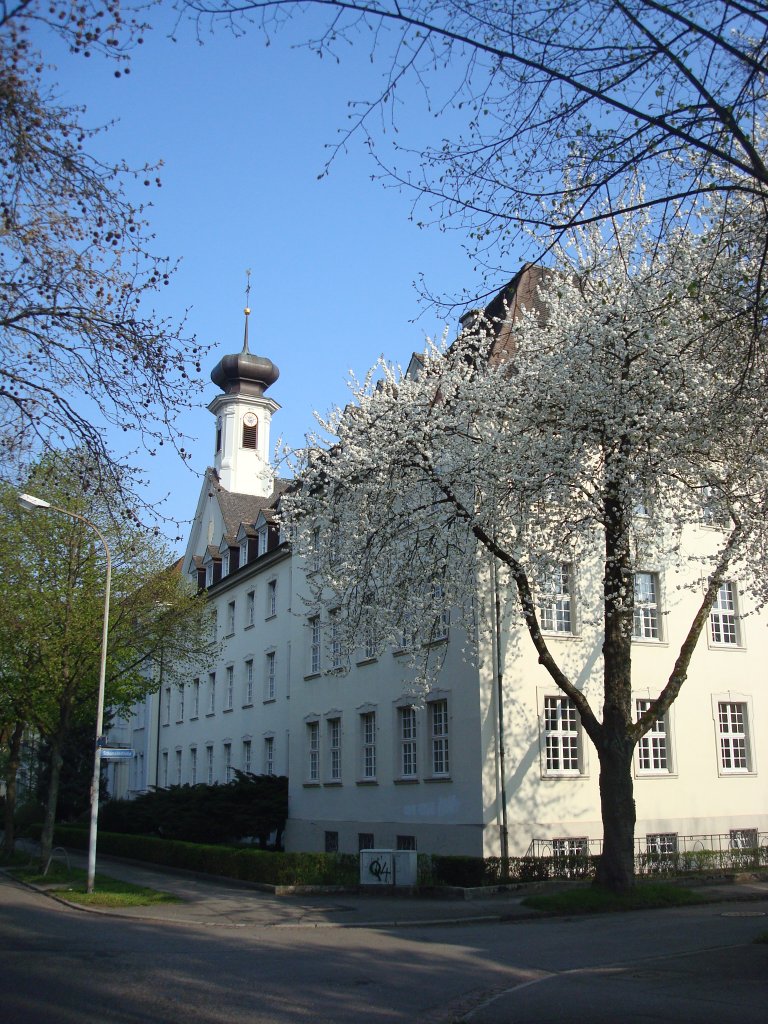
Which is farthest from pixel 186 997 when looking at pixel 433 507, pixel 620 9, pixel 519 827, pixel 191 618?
pixel 191 618

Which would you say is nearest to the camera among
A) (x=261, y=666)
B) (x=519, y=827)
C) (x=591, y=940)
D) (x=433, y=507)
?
(x=591, y=940)

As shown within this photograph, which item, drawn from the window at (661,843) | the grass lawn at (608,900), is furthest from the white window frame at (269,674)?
the grass lawn at (608,900)

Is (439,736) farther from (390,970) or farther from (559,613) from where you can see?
(390,970)

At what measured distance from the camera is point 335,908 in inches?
814

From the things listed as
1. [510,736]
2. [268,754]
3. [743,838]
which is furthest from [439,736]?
[268,754]

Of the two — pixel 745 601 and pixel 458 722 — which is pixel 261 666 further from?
pixel 745 601

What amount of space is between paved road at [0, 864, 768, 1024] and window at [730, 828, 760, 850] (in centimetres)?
966

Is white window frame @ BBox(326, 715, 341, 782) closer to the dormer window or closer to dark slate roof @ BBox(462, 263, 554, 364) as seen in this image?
dark slate roof @ BBox(462, 263, 554, 364)

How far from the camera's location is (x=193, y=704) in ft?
164

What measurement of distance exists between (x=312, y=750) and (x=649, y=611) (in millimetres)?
12647

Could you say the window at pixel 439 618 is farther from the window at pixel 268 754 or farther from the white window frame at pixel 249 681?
the white window frame at pixel 249 681

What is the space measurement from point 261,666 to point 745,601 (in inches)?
757

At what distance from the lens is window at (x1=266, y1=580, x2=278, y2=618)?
4091 centimetres

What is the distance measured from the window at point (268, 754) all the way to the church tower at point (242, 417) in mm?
29822
